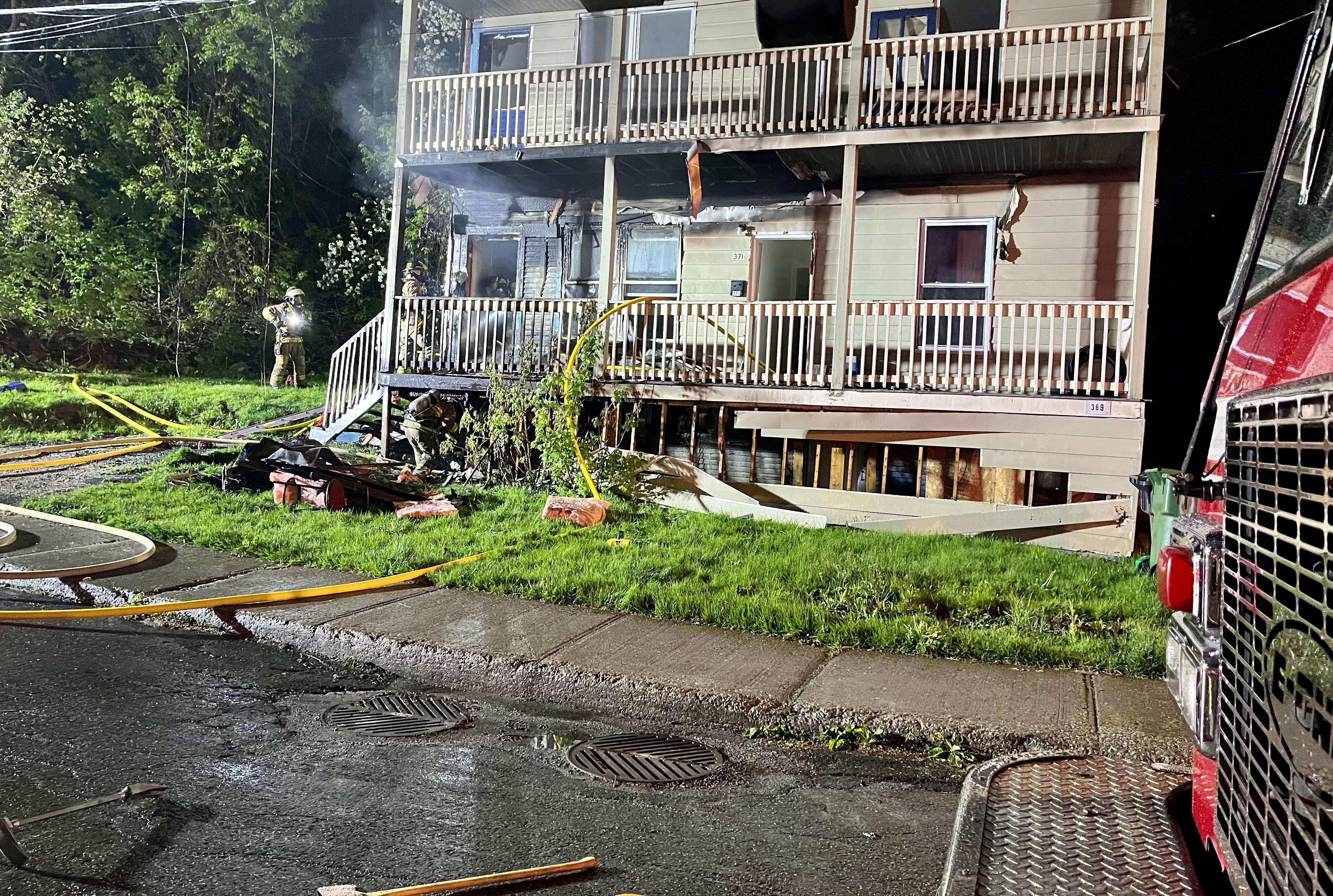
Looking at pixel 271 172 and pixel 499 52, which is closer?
pixel 499 52

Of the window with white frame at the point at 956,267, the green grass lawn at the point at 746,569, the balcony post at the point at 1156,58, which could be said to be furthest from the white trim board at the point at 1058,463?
the balcony post at the point at 1156,58

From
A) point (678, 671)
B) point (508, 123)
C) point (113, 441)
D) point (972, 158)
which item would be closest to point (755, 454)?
point (972, 158)

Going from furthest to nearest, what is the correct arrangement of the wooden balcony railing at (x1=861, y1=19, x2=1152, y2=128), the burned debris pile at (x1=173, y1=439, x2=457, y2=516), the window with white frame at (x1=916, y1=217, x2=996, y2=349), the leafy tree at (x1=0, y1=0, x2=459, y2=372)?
the leafy tree at (x1=0, y1=0, x2=459, y2=372) < the window with white frame at (x1=916, y1=217, x2=996, y2=349) < the wooden balcony railing at (x1=861, y1=19, x2=1152, y2=128) < the burned debris pile at (x1=173, y1=439, x2=457, y2=516)

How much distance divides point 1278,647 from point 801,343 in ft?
28.6

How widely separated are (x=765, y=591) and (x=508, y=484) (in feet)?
18.1

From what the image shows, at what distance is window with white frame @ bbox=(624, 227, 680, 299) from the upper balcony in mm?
1794

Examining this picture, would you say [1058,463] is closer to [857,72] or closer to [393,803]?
[857,72]

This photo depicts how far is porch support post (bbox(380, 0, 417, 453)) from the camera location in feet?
40.2

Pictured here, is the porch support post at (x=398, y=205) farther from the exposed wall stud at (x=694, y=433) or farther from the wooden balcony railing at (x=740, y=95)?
the exposed wall stud at (x=694, y=433)

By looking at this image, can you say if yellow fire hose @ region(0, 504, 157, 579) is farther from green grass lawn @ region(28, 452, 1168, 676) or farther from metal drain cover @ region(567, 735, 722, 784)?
metal drain cover @ region(567, 735, 722, 784)

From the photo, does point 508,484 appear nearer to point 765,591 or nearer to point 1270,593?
point 765,591

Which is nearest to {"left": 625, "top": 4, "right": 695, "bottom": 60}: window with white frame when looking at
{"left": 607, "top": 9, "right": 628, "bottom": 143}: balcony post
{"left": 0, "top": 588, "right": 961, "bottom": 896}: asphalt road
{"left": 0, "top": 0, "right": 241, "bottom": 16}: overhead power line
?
{"left": 607, "top": 9, "right": 628, "bottom": 143}: balcony post

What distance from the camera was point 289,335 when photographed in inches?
782

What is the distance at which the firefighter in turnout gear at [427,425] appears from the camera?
12086mm
